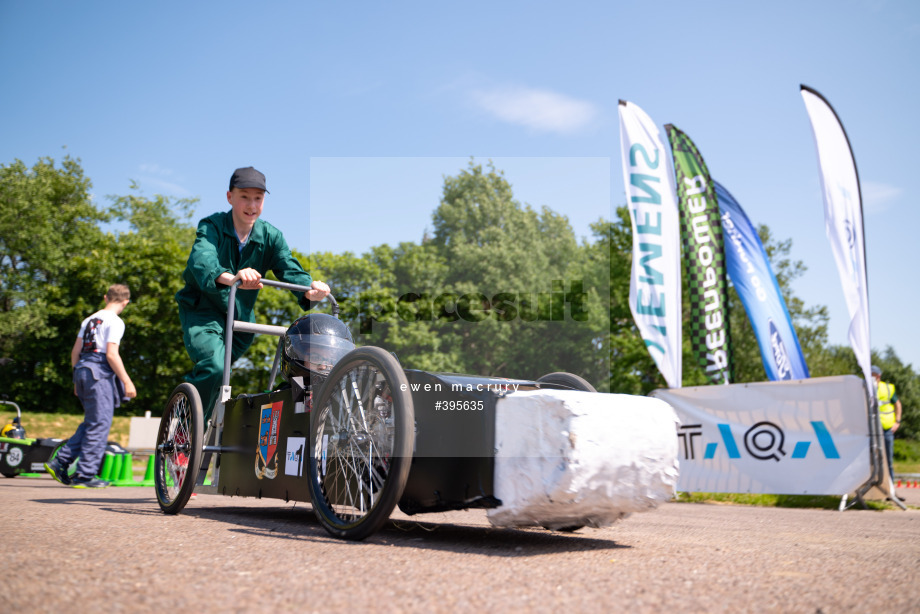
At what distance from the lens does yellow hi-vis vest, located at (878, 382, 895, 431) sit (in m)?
10.5

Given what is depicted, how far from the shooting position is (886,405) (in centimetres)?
1077

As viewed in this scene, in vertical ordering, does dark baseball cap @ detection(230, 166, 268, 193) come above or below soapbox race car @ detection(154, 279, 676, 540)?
above

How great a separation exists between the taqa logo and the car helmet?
364 inches

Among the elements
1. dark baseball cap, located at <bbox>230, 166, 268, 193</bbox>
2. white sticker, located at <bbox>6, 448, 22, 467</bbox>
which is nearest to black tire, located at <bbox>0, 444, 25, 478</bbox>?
Result: white sticker, located at <bbox>6, 448, 22, 467</bbox>

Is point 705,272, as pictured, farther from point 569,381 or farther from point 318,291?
point 569,381

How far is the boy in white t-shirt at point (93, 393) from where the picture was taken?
21.4ft

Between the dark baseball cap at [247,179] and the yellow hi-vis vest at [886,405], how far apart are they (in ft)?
31.5

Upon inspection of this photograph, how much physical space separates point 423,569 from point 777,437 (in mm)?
7601

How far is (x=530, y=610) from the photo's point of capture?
71.1 inches

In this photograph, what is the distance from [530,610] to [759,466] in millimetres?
7962

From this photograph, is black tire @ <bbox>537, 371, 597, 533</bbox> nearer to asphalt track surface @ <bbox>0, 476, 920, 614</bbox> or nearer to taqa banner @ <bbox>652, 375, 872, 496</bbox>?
asphalt track surface @ <bbox>0, 476, 920, 614</bbox>

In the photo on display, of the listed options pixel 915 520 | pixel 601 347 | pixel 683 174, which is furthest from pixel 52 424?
pixel 915 520

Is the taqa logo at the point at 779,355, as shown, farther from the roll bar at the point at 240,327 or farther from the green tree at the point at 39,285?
the green tree at the point at 39,285

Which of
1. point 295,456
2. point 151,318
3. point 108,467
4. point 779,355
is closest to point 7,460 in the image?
point 108,467
